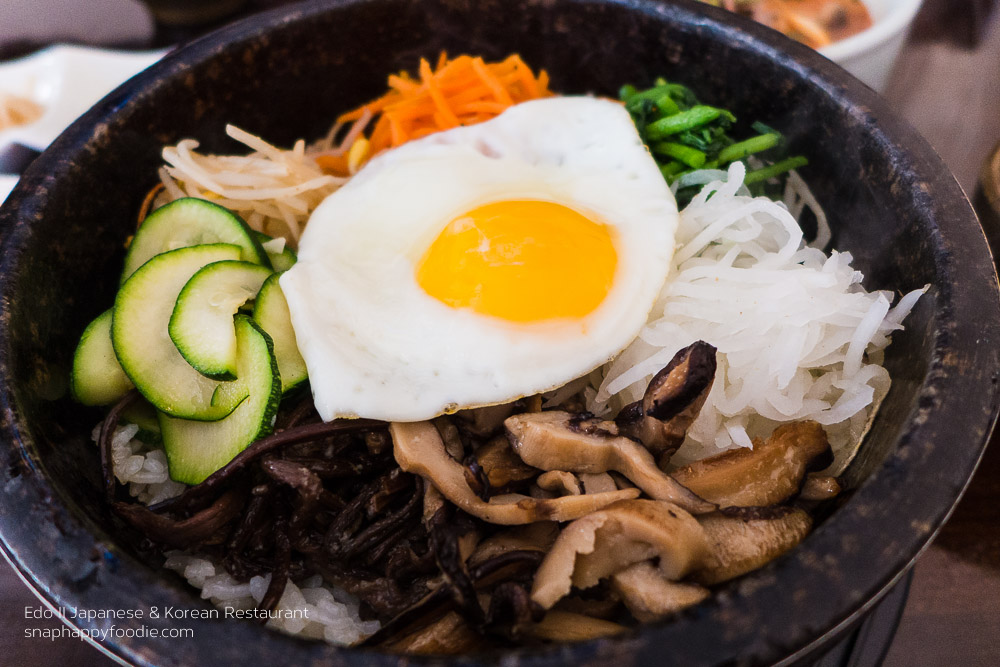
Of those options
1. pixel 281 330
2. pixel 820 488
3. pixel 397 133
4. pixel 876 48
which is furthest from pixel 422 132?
pixel 876 48

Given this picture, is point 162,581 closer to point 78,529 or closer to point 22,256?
point 78,529

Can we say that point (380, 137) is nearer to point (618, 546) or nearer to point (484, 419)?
point (484, 419)

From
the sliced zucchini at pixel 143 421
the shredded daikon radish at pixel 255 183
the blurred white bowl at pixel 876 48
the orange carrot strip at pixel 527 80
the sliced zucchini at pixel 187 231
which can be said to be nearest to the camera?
the sliced zucchini at pixel 143 421

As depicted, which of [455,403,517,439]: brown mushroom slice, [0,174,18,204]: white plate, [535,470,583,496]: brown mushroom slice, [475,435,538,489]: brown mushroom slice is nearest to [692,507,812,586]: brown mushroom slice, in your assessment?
[535,470,583,496]: brown mushroom slice

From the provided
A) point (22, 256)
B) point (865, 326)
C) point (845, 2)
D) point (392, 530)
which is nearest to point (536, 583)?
point (392, 530)

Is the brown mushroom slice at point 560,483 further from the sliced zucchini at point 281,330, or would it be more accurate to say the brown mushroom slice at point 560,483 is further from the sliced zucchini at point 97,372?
the sliced zucchini at point 97,372

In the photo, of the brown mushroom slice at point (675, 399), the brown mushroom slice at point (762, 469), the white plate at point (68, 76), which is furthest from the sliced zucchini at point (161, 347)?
the white plate at point (68, 76)

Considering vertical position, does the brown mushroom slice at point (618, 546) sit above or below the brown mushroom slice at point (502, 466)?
above
